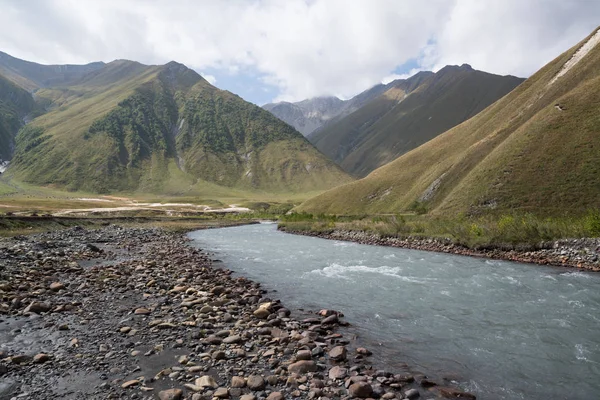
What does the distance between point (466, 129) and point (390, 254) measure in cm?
9814

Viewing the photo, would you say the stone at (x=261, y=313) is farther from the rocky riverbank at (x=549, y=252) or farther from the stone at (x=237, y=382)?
the rocky riverbank at (x=549, y=252)

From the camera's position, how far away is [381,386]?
384 inches

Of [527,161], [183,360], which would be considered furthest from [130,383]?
[527,161]

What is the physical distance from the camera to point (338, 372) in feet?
33.9

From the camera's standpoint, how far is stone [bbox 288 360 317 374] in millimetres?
10422

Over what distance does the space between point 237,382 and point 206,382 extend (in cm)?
89

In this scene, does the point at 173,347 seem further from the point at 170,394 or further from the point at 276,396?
the point at 276,396

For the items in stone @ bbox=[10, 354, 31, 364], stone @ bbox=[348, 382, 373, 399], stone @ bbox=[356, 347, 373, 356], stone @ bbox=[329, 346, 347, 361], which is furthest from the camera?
stone @ bbox=[356, 347, 373, 356]

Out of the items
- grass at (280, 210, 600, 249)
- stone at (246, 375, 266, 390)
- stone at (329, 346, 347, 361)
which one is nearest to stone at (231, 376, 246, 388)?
stone at (246, 375, 266, 390)

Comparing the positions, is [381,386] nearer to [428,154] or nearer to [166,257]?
[166,257]

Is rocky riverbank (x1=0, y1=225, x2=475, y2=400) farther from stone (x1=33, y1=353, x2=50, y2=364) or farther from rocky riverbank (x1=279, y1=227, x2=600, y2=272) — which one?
rocky riverbank (x1=279, y1=227, x2=600, y2=272)

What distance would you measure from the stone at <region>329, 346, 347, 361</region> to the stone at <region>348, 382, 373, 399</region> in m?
2.05

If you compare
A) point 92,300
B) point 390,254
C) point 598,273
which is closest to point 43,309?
point 92,300

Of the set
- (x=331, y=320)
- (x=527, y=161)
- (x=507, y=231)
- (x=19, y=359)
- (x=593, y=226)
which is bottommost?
(x=19, y=359)
